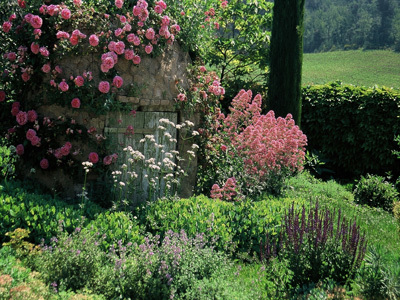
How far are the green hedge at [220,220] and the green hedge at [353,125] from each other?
17.9 ft

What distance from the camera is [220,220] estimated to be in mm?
5195

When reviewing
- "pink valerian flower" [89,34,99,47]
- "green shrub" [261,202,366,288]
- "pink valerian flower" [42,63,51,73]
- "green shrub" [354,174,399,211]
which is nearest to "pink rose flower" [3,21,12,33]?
"pink valerian flower" [42,63,51,73]

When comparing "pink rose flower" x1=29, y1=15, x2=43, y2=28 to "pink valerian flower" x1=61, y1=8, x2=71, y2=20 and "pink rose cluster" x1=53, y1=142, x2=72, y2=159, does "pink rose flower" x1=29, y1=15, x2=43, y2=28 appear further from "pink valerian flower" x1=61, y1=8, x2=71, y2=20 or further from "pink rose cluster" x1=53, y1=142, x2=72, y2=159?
"pink rose cluster" x1=53, y1=142, x2=72, y2=159

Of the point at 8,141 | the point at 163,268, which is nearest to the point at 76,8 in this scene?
the point at 8,141

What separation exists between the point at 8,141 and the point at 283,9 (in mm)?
7141

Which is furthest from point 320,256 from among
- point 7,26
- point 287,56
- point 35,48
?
point 287,56

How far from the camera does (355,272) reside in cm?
385

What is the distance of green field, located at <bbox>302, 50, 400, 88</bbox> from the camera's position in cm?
3209

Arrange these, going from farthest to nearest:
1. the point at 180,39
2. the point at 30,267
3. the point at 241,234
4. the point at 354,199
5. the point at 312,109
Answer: the point at 312,109 < the point at 354,199 < the point at 180,39 < the point at 241,234 < the point at 30,267

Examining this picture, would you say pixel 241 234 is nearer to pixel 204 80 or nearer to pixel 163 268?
pixel 163 268

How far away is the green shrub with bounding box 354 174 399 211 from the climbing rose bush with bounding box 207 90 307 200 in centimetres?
177

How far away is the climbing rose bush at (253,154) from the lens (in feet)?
22.3

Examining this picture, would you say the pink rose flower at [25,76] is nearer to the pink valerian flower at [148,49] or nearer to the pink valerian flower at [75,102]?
the pink valerian flower at [75,102]

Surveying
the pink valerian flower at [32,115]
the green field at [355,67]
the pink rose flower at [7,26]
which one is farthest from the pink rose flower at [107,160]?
the green field at [355,67]
